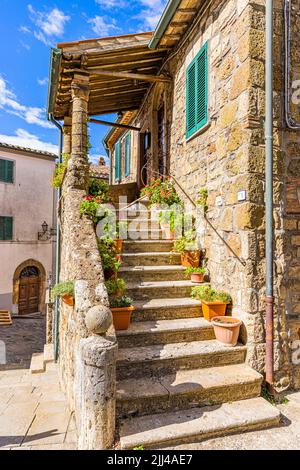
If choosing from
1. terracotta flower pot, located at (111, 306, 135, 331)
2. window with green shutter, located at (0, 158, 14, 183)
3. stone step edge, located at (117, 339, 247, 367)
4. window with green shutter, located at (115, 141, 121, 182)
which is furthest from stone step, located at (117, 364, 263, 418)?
window with green shutter, located at (0, 158, 14, 183)

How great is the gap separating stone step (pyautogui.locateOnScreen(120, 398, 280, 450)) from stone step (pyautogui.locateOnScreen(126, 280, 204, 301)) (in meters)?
1.56

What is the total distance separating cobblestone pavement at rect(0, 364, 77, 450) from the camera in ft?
8.71

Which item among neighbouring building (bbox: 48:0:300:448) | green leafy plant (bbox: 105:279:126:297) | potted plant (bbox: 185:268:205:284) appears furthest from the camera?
potted plant (bbox: 185:268:205:284)

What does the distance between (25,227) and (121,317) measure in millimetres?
14332

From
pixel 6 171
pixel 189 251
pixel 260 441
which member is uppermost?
pixel 6 171

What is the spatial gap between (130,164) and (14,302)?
9.84 meters

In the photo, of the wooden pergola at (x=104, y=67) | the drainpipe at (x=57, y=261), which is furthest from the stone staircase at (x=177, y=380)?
the wooden pergola at (x=104, y=67)

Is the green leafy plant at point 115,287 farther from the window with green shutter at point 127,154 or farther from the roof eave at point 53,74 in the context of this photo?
the window with green shutter at point 127,154

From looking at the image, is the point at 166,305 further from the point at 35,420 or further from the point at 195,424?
the point at 35,420

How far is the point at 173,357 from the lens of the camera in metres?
3.12

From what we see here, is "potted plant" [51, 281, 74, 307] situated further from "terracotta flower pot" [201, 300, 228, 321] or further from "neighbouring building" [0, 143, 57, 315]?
"neighbouring building" [0, 143, 57, 315]

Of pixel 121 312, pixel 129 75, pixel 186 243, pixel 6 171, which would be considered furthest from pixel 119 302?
pixel 6 171
